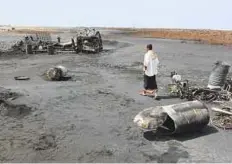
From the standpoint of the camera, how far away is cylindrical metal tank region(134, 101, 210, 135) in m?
9.38

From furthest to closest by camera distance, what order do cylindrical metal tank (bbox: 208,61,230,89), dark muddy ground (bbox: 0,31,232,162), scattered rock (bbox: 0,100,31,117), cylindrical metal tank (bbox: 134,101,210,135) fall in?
cylindrical metal tank (bbox: 208,61,230,89), scattered rock (bbox: 0,100,31,117), cylindrical metal tank (bbox: 134,101,210,135), dark muddy ground (bbox: 0,31,232,162)

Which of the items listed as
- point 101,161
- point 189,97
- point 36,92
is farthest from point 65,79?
point 101,161

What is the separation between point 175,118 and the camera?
930 cm

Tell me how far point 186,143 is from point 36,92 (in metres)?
7.65

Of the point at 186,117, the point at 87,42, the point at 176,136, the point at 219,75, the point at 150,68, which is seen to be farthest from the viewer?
the point at 87,42

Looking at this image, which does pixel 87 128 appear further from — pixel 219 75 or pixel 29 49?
pixel 29 49

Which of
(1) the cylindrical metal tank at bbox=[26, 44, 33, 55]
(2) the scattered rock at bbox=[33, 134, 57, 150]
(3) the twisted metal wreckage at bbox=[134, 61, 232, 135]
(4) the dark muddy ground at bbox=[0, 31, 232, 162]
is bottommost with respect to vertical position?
(1) the cylindrical metal tank at bbox=[26, 44, 33, 55]

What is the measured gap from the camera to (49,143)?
9.10 m

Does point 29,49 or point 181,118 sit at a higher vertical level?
point 181,118

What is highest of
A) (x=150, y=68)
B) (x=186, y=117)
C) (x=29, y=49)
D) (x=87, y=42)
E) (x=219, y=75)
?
(x=150, y=68)

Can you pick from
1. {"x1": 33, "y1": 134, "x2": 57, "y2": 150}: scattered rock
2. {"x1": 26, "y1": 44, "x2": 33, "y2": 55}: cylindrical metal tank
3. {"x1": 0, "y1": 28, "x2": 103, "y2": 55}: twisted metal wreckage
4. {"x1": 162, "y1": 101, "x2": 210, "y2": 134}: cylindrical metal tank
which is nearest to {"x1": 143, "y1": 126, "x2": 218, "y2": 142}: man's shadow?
{"x1": 162, "y1": 101, "x2": 210, "y2": 134}: cylindrical metal tank

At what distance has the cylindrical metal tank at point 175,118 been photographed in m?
9.38

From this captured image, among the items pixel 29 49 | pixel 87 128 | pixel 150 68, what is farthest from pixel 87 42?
pixel 87 128

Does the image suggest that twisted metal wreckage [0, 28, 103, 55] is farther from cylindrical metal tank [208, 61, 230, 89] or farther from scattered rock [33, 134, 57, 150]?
scattered rock [33, 134, 57, 150]
